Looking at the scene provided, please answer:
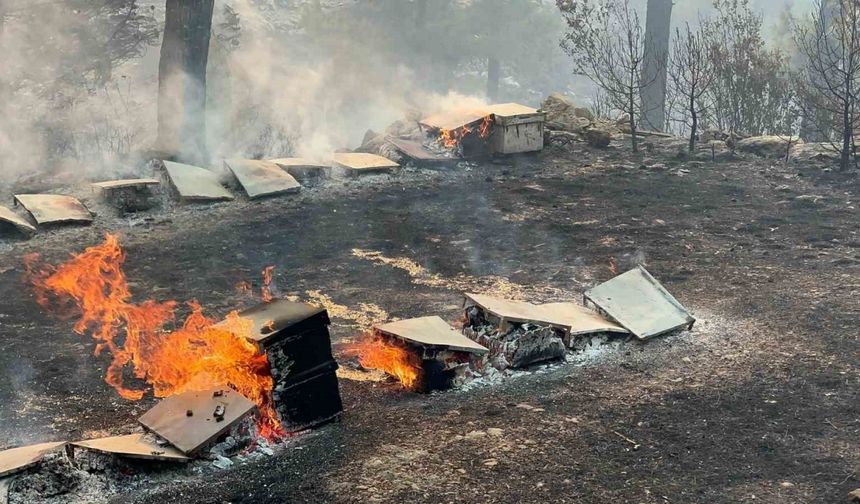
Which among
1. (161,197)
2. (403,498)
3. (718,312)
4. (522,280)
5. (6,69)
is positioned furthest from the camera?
(6,69)

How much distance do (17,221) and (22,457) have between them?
6233mm

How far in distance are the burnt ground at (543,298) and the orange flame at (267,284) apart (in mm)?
172

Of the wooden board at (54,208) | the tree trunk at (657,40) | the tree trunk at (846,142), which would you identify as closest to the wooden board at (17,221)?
the wooden board at (54,208)

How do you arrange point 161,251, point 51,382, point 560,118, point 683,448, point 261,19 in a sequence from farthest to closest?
point 261,19, point 560,118, point 161,251, point 51,382, point 683,448

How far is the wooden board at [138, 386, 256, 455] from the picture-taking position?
17.1 feet

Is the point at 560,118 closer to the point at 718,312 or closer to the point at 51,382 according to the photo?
the point at 718,312

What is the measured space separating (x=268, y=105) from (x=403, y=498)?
2053 cm

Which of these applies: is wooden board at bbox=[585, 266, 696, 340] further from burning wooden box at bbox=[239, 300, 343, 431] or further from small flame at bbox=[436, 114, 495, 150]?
small flame at bbox=[436, 114, 495, 150]

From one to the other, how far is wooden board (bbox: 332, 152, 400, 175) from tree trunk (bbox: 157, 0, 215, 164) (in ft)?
8.68

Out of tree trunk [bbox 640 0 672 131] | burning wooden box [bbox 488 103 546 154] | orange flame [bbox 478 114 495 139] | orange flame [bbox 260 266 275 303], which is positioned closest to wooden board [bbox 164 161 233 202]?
orange flame [bbox 260 266 275 303]

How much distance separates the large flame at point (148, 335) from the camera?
18.9 feet

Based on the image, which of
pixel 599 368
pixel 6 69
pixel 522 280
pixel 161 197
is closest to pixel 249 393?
pixel 599 368

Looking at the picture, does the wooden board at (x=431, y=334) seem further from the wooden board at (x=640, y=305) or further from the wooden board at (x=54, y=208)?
the wooden board at (x=54, y=208)

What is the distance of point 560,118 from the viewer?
16078 mm
